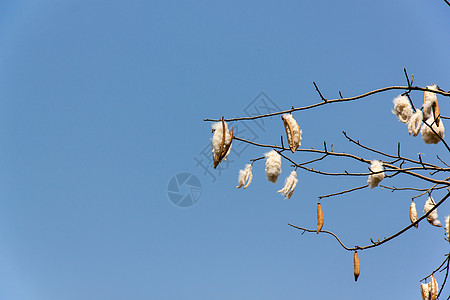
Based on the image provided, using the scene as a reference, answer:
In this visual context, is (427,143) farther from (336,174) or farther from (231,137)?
(231,137)

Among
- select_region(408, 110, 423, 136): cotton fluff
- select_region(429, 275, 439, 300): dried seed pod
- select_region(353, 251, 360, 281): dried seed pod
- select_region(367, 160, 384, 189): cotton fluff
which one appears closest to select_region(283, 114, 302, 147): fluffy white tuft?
select_region(367, 160, 384, 189): cotton fluff

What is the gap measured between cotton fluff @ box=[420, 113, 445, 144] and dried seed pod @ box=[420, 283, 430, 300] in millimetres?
977

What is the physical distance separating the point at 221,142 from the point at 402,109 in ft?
3.79

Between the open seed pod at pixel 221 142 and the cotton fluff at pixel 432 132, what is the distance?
1.12m

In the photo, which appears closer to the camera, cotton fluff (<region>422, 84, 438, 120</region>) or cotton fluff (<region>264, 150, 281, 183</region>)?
cotton fluff (<region>422, 84, 438, 120</region>)

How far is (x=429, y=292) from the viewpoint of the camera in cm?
278

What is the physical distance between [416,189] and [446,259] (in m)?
0.53

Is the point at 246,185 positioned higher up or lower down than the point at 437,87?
lower down

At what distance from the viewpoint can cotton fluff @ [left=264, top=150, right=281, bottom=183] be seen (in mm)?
2785

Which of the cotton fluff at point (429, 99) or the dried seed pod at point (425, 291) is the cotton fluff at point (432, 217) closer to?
the dried seed pod at point (425, 291)

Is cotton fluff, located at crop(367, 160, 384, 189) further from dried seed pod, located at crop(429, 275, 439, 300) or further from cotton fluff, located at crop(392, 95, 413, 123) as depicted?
dried seed pod, located at crop(429, 275, 439, 300)

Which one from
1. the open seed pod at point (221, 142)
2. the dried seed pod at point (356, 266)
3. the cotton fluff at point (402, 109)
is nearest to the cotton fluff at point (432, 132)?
the cotton fluff at point (402, 109)

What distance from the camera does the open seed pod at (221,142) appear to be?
253 centimetres

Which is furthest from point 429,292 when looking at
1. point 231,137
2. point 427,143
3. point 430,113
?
point 231,137
